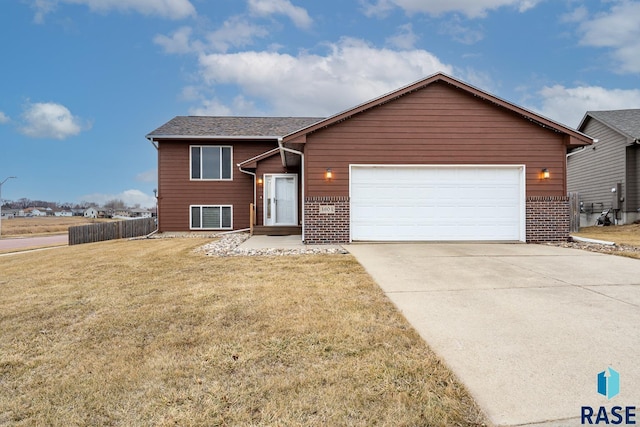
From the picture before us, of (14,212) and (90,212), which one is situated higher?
(14,212)

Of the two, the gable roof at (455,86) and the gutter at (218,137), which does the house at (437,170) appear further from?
the gutter at (218,137)

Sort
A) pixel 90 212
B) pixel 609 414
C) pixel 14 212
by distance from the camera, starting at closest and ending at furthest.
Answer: pixel 609 414
pixel 14 212
pixel 90 212

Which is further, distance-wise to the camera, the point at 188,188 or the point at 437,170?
the point at 188,188

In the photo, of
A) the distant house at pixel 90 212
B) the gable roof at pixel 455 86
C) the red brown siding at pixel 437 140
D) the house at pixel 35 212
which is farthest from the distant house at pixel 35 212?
the red brown siding at pixel 437 140

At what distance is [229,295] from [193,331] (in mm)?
1183

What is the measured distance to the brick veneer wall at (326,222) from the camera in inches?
370

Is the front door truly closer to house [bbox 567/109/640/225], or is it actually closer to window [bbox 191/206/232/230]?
window [bbox 191/206/232/230]

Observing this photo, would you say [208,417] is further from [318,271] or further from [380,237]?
[380,237]

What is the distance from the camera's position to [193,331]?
3.18 m

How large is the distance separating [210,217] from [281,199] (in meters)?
4.36

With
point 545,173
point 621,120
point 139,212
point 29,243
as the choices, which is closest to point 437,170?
point 545,173

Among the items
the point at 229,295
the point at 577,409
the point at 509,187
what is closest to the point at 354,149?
the point at 509,187

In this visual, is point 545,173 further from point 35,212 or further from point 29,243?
point 35,212

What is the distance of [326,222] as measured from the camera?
30.9ft
